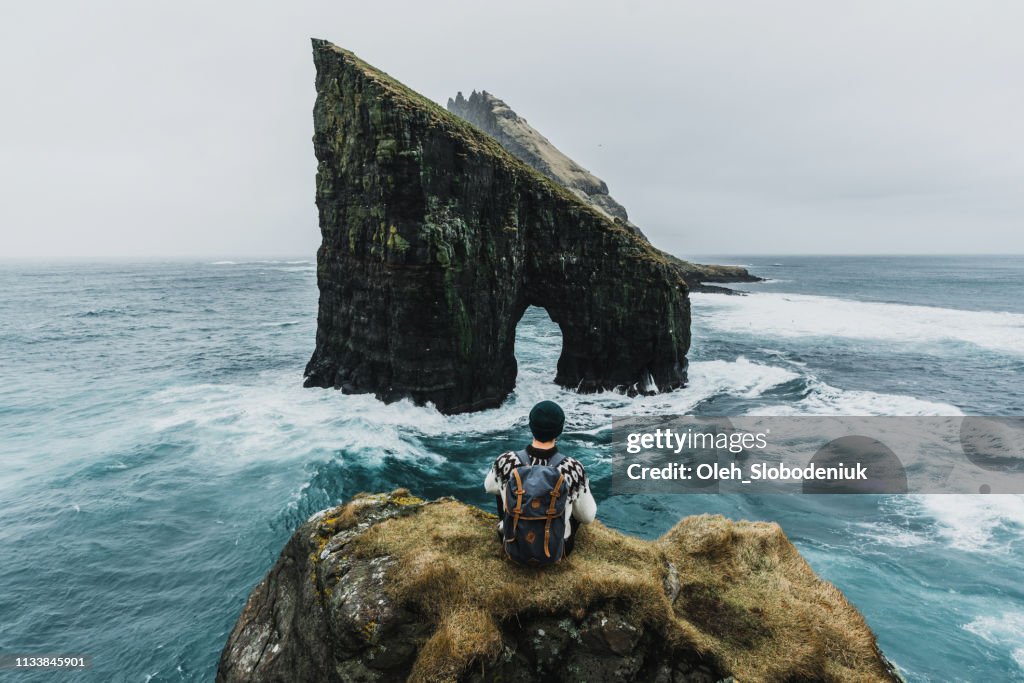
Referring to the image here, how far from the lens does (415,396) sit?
29281 millimetres

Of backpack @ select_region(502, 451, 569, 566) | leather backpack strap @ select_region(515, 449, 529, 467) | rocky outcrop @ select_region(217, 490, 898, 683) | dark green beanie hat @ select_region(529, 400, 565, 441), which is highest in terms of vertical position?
dark green beanie hat @ select_region(529, 400, 565, 441)

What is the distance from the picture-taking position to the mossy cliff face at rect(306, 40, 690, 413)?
26984 mm

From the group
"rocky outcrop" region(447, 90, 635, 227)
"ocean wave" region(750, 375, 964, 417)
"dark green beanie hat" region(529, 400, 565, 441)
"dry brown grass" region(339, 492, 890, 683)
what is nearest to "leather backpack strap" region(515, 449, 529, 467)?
"dark green beanie hat" region(529, 400, 565, 441)

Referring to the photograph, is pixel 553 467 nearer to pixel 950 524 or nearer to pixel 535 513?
pixel 535 513

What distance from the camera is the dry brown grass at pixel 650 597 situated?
5715 mm

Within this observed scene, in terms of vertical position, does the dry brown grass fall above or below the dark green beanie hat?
below

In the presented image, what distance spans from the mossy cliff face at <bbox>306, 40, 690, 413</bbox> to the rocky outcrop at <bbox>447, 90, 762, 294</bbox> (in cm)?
7549

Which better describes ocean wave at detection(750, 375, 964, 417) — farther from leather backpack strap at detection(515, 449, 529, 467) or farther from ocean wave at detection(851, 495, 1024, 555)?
leather backpack strap at detection(515, 449, 529, 467)

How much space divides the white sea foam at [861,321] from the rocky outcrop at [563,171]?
21347mm

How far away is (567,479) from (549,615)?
1.63 meters

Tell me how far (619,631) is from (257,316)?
72178mm

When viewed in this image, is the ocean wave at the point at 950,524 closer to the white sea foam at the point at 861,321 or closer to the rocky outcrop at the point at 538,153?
the white sea foam at the point at 861,321

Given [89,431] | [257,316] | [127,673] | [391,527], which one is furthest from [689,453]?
[257,316]

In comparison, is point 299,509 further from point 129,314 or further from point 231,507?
point 129,314
